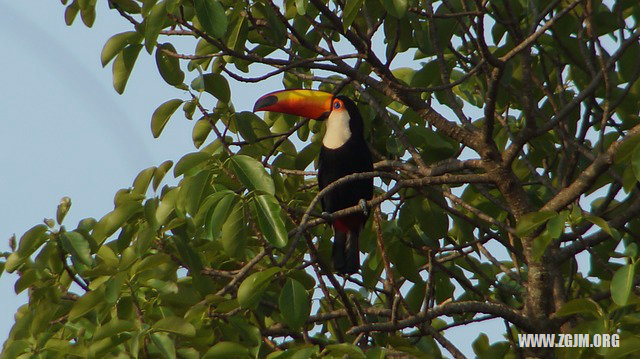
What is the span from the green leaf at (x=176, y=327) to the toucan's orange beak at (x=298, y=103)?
2.46m

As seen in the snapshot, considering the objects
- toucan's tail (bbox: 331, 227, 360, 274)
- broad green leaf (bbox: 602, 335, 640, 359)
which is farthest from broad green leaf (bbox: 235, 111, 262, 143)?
broad green leaf (bbox: 602, 335, 640, 359)

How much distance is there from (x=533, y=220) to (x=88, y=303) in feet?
5.48

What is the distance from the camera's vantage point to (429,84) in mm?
4523

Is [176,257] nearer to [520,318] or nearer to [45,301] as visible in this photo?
[45,301]

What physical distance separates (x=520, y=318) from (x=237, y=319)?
1205mm

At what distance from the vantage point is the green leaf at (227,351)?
10.7 feet

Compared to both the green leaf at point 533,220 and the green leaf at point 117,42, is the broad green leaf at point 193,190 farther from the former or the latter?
the green leaf at point 533,220

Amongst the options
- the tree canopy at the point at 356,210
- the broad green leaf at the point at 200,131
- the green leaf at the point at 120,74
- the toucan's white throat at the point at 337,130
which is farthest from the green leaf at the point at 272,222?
the toucan's white throat at the point at 337,130

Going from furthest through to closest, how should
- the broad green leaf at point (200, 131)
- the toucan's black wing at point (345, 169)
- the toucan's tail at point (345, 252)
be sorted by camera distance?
1. the toucan's black wing at point (345, 169)
2. the toucan's tail at point (345, 252)
3. the broad green leaf at point (200, 131)

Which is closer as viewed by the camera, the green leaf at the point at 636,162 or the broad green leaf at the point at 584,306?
the green leaf at the point at 636,162

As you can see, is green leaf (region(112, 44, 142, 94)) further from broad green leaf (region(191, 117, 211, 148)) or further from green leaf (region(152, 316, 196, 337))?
green leaf (region(152, 316, 196, 337))

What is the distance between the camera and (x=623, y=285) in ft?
9.77

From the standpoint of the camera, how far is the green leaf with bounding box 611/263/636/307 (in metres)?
2.95

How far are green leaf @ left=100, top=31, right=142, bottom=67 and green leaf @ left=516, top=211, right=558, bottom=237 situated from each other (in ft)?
5.73
